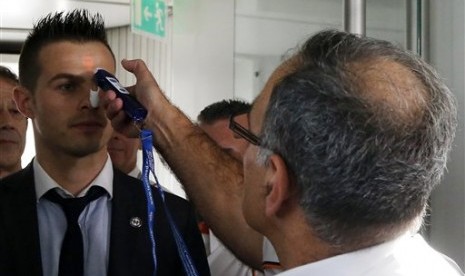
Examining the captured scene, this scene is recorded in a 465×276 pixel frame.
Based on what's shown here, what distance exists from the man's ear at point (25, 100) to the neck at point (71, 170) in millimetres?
136

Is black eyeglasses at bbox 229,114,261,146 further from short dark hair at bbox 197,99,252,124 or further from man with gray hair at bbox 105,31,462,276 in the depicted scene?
short dark hair at bbox 197,99,252,124

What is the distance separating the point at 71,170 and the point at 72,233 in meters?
0.15

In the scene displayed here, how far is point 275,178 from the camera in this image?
88cm

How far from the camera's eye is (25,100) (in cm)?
147

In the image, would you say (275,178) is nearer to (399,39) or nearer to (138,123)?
(138,123)

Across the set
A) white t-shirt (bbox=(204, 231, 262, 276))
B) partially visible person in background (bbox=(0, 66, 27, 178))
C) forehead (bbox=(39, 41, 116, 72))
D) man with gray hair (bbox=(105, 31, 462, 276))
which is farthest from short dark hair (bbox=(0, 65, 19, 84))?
man with gray hair (bbox=(105, 31, 462, 276))

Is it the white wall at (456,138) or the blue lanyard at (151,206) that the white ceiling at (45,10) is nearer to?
the white wall at (456,138)

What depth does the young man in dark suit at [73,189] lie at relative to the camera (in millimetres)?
1262

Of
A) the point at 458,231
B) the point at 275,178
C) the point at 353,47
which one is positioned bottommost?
the point at 458,231

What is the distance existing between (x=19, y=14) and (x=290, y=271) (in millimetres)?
3680

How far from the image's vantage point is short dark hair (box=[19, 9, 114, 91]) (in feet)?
4.69

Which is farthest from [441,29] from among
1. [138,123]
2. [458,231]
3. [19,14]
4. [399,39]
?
[19,14]

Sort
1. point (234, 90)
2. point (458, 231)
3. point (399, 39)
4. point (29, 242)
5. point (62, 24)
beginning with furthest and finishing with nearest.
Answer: point (234, 90), point (399, 39), point (458, 231), point (62, 24), point (29, 242)

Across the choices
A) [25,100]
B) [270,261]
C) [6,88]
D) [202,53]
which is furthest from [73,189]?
[202,53]
